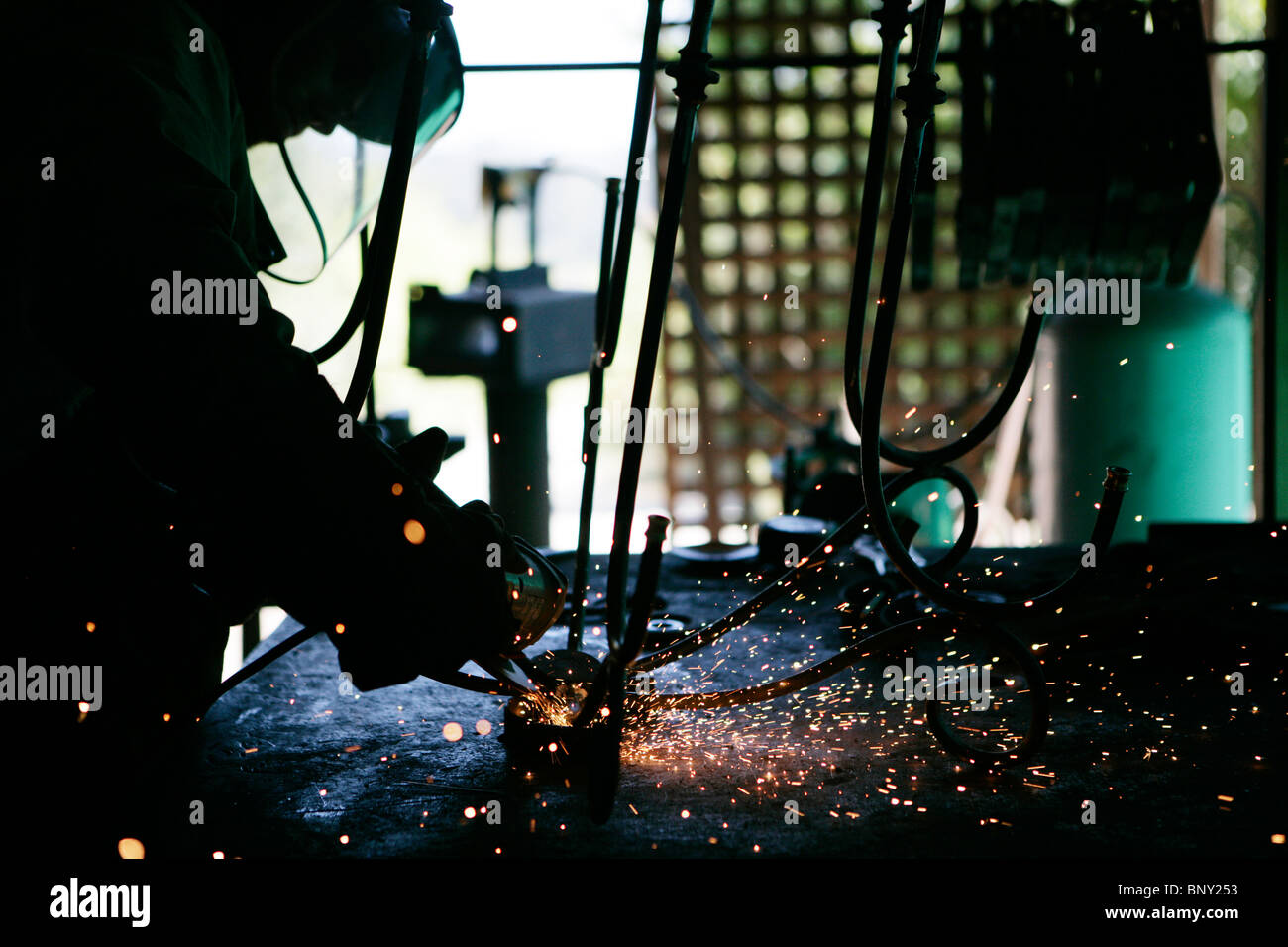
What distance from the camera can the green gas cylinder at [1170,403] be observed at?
304 centimetres

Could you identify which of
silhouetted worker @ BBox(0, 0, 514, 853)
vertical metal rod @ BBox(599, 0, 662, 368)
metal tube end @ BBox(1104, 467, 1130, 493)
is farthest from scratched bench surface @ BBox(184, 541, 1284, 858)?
vertical metal rod @ BBox(599, 0, 662, 368)

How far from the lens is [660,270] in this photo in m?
0.84

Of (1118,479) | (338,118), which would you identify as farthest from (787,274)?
(1118,479)

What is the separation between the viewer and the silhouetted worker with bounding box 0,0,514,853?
2.66ft

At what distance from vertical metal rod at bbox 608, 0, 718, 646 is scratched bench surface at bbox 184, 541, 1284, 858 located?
0.21 metres

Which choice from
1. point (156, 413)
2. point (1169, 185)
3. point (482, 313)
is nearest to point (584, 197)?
point (482, 313)

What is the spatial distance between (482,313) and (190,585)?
4.14ft

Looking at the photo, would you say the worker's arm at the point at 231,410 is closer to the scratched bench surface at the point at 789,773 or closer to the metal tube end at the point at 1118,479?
the scratched bench surface at the point at 789,773

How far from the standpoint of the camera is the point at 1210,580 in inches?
56.7

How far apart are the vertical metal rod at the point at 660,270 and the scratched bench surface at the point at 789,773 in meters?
0.21

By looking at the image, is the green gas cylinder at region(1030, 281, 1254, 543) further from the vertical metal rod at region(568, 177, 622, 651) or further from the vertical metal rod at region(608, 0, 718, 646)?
the vertical metal rod at region(608, 0, 718, 646)

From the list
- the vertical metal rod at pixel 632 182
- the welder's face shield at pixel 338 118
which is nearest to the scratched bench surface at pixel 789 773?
the vertical metal rod at pixel 632 182

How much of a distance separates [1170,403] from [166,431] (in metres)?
2.97

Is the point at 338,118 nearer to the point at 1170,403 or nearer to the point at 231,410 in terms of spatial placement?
the point at 231,410
